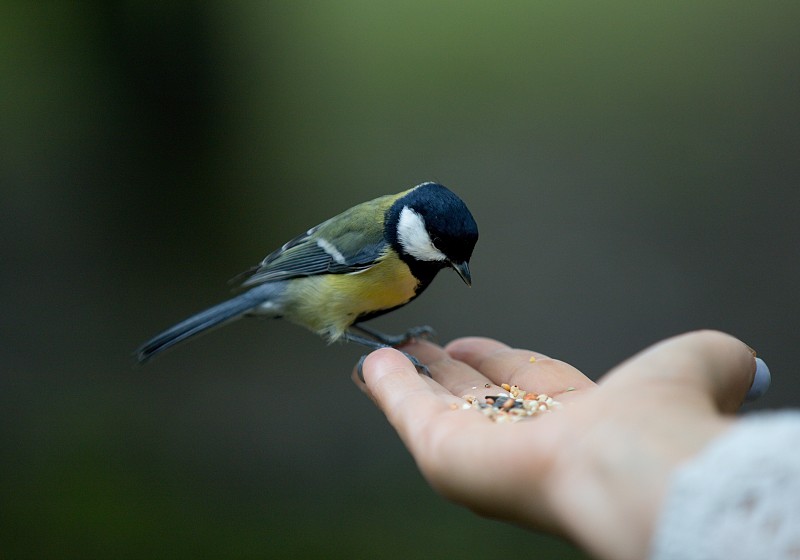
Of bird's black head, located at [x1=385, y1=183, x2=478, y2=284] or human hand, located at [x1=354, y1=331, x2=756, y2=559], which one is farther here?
bird's black head, located at [x1=385, y1=183, x2=478, y2=284]

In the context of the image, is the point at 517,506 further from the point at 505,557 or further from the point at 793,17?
the point at 793,17

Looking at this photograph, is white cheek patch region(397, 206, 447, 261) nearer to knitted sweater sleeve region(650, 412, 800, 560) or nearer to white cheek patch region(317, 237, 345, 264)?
white cheek patch region(317, 237, 345, 264)

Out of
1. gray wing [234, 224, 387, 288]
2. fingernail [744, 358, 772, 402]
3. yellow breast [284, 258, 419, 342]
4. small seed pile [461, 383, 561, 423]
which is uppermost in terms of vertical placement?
gray wing [234, 224, 387, 288]

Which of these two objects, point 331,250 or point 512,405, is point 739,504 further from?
point 331,250

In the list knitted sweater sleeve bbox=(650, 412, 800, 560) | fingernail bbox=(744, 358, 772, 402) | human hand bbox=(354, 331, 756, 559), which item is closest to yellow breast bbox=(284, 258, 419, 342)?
human hand bbox=(354, 331, 756, 559)

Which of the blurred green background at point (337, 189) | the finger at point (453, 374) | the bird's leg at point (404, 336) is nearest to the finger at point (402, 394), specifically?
the finger at point (453, 374)

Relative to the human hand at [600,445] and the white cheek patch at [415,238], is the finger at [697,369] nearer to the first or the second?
the human hand at [600,445]

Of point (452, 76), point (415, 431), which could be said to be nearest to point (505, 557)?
point (415, 431)

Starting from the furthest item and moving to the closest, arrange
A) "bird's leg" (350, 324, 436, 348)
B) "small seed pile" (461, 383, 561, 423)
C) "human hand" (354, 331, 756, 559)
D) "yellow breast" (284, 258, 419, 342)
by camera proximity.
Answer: "bird's leg" (350, 324, 436, 348) < "yellow breast" (284, 258, 419, 342) < "small seed pile" (461, 383, 561, 423) < "human hand" (354, 331, 756, 559)
